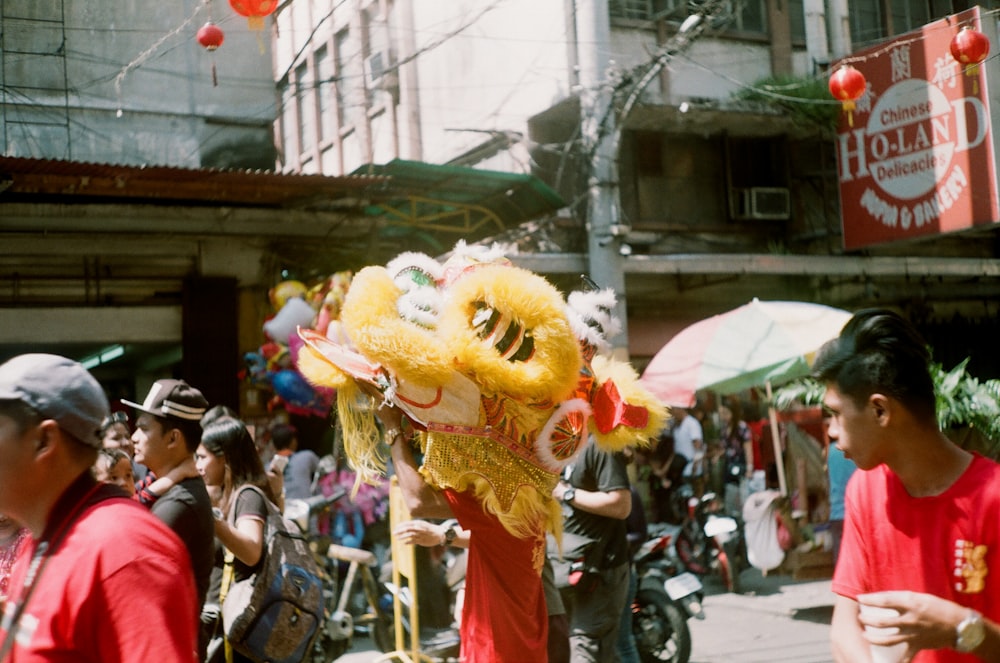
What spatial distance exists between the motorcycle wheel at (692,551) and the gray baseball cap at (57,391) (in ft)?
29.3

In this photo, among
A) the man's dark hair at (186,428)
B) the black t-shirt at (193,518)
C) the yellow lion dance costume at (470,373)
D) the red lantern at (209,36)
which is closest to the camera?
the yellow lion dance costume at (470,373)

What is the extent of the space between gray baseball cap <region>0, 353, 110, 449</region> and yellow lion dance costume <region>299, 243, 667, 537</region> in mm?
1204

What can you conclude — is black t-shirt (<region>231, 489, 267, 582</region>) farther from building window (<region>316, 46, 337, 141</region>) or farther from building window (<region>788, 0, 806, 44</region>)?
building window (<region>316, 46, 337, 141</region>)

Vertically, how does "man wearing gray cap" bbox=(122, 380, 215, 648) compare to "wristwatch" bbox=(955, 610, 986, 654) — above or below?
above

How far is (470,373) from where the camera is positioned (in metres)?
3.34

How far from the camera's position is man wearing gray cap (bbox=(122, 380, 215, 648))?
369 centimetres

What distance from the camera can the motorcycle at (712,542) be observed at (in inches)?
412

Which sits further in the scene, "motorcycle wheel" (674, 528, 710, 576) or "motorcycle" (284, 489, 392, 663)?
"motorcycle wheel" (674, 528, 710, 576)

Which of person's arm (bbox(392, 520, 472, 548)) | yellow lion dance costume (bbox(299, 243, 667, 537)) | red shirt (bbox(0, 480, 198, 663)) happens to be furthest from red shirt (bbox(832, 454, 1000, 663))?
person's arm (bbox(392, 520, 472, 548))

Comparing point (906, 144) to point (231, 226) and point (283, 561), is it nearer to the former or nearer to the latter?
point (231, 226)

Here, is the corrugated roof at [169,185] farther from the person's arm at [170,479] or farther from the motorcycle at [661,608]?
the person's arm at [170,479]

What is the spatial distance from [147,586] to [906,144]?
12.9 m

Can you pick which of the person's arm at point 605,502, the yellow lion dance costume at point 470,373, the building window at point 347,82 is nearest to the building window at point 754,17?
the building window at point 347,82

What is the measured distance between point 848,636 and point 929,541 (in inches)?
11.9
